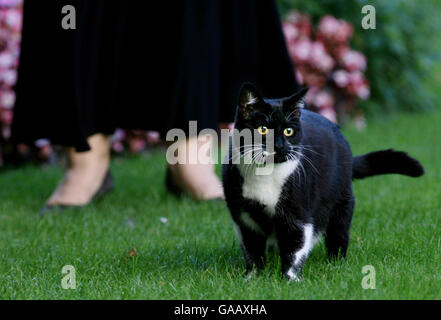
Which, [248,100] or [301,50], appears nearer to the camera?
[248,100]

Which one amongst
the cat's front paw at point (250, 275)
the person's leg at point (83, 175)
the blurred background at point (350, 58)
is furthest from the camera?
the blurred background at point (350, 58)

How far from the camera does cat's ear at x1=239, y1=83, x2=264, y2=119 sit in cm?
215

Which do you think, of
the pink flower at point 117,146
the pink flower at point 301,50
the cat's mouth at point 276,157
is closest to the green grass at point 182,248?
the cat's mouth at point 276,157

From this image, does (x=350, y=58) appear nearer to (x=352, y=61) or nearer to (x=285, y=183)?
(x=352, y=61)

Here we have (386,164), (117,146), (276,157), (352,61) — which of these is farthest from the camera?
(352,61)

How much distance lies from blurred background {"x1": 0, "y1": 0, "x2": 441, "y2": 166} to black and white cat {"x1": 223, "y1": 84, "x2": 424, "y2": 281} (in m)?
2.74

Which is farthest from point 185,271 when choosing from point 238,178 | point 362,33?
point 362,33

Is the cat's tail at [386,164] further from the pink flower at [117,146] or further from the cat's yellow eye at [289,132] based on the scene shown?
the pink flower at [117,146]

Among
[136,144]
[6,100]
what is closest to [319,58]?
[136,144]

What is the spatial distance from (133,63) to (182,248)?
1.19 meters

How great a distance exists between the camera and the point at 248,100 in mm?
2182

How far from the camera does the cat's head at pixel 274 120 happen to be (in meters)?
2.15

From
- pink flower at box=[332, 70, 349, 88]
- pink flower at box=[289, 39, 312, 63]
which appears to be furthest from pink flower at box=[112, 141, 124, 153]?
pink flower at box=[332, 70, 349, 88]

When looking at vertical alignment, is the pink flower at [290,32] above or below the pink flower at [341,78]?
above
